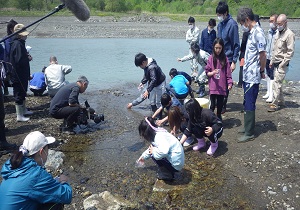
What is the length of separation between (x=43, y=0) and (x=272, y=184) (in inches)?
1938

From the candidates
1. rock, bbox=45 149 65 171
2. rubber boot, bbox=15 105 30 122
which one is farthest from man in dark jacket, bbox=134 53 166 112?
rubber boot, bbox=15 105 30 122

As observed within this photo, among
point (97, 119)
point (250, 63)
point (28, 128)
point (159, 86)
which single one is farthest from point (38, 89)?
point (250, 63)

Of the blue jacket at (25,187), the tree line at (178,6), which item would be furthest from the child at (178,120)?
the tree line at (178,6)

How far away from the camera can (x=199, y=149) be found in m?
5.60

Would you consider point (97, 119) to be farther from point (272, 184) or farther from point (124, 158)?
point (272, 184)

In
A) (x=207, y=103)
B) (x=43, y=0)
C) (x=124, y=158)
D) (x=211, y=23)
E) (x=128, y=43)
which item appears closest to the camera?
(x=124, y=158)

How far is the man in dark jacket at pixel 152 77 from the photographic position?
6673 millimetres

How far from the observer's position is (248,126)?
18.7 ft

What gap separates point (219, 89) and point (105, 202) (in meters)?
3.13

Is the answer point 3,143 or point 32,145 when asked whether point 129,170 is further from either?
point 3,143

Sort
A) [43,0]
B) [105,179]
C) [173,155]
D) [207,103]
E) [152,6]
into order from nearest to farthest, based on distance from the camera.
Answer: [173,155], [105,179], [207,103], [43,0], [152,6]

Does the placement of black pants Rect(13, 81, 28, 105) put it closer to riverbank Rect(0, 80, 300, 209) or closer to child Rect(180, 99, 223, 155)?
riverbank Rect(0, 80, 300, 209)

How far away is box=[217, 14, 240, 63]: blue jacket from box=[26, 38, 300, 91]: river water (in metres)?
4.97

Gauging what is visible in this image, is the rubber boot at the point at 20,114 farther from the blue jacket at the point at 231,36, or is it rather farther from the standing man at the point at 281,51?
the standing man at the point at 281,51
